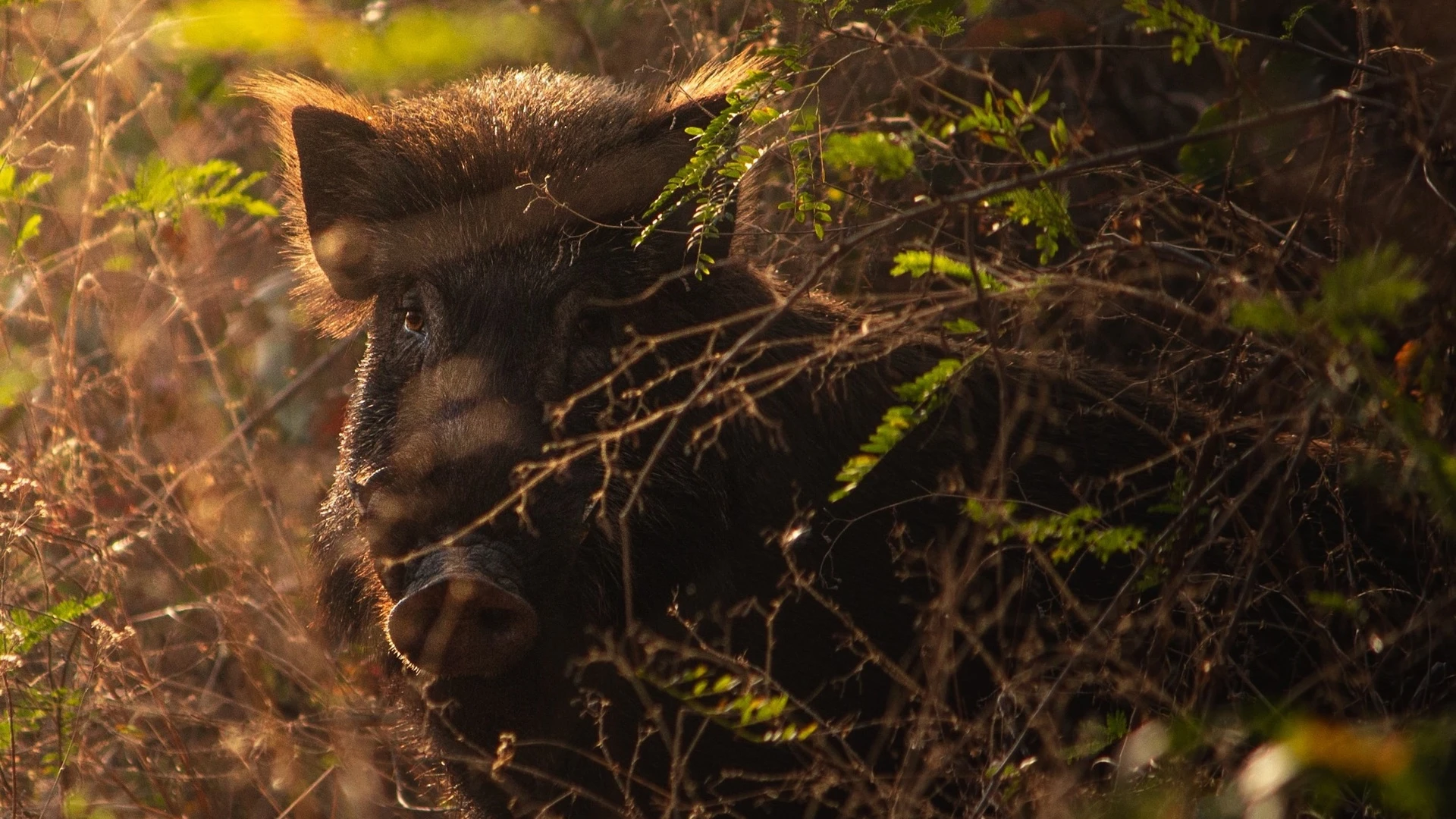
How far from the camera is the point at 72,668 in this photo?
3635mm

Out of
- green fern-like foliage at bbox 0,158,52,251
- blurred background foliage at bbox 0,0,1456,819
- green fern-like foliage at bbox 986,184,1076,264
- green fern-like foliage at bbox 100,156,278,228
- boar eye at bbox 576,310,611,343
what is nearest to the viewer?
blurred background foliage at bbox 0,0,1456,819

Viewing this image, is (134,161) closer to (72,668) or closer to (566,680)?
(72,668)

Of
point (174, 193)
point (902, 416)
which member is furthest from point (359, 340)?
point (902, 416)

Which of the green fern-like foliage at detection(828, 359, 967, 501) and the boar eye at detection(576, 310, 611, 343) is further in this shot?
the boar eye at detection(576, 310, 611, 343)

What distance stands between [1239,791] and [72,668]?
10.7 ft

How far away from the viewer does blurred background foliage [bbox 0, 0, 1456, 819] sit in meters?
2.04

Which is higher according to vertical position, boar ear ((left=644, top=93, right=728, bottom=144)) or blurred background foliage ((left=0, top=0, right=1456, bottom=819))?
boar ear ((left=644, top=93, right=728, bottom=144))

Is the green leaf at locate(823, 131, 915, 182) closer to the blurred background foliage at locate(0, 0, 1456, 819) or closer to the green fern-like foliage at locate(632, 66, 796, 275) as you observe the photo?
the blurred background foliage at locate(0, 0, 1456, 819)

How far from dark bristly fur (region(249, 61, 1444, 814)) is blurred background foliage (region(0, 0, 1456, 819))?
285 millimetres

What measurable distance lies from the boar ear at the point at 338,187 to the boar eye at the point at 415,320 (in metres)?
0.23

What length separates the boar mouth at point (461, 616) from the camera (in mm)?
2535

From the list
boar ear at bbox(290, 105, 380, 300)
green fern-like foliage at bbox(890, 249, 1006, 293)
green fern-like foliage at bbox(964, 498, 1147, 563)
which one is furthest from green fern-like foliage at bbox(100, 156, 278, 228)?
green fern-like foliage at bbox(964, 498, 1147, 563)

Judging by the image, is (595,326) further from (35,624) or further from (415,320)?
(35,624)

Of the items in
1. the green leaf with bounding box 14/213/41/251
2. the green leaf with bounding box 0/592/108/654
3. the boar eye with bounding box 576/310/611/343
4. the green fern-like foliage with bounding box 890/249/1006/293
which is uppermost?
the green leaf with bounding box 14/213/41/251
